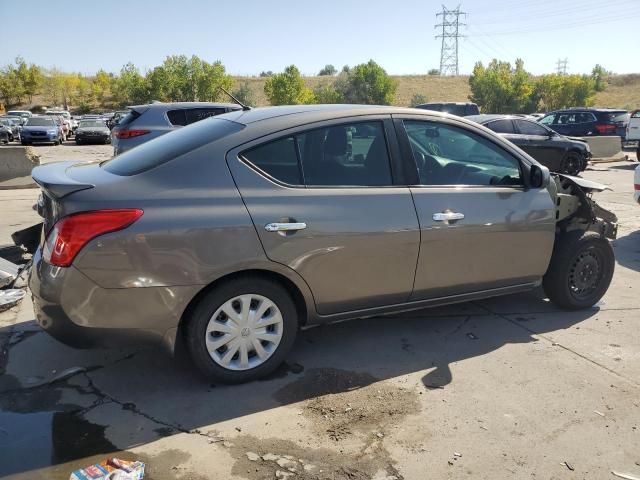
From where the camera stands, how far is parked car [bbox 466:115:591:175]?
13.6 meters

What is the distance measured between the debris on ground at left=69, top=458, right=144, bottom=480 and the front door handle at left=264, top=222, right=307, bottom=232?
144 cm

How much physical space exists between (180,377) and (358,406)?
3.88 feet

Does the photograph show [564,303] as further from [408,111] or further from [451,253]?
[408,111]

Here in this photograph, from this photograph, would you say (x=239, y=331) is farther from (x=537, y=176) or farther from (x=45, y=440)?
(x=537, y=176)

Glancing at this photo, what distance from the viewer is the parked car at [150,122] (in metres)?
9.84

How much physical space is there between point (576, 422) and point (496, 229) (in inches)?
57.7

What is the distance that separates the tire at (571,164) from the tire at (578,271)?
1088 centimetres

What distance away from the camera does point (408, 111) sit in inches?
157

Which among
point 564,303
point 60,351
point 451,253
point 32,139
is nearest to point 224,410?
point 60,351

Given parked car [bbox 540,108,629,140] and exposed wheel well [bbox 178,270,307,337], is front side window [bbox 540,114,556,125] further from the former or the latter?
exposed wheel well [bbox 178,270,307,337]

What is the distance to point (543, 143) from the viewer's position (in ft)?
47.3

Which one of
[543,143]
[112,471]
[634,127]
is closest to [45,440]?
[112,471]

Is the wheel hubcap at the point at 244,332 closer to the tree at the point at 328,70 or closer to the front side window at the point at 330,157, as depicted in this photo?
the front side window at the point at 330,157

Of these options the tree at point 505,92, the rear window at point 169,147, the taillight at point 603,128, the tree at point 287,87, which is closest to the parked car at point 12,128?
the tree at point 287,87
